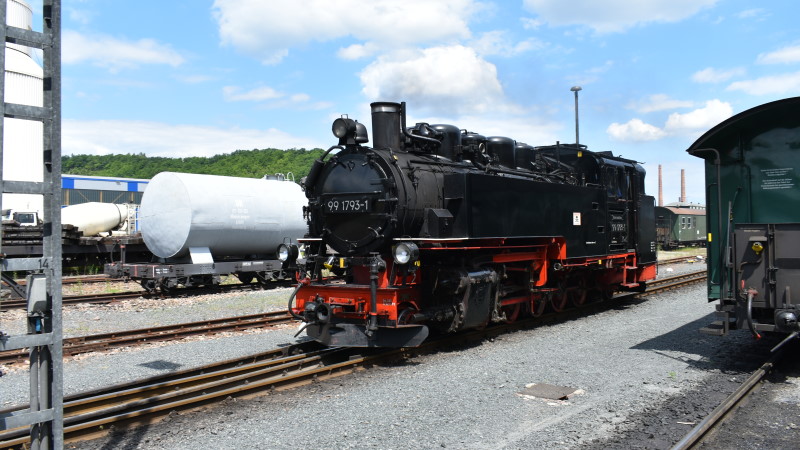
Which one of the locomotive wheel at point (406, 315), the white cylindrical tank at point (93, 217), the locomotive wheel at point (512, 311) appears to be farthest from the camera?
the white cylindrical tank at point (93, 217)

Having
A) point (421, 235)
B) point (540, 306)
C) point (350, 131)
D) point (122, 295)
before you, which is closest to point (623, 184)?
point (540, 306)

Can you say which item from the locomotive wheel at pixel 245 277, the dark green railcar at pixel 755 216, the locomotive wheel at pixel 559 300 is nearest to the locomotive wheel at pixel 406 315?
the dark green railcar at pixel 755 216

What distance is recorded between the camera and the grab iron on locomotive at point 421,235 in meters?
8.10

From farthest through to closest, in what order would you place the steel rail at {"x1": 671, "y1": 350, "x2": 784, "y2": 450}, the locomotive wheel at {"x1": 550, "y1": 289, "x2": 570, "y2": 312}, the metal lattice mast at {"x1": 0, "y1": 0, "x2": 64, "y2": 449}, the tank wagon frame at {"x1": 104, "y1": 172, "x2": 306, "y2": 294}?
the tank wagon frame at {"x1": 104, "y1": 172, "x2": 306, "y2": 294} < the locomotive wheel at {"x1": 550, "y1": 289, "x2": 570, "y2": 312} < the steel rail at {"x1": 671, "y1": 350, "x2": 784, "y2": 450} < the metal lattice mast at {"x1": 0, "y1": 0, "x2": 64, "y2": 449}

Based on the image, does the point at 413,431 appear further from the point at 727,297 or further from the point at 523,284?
the point at 523,284

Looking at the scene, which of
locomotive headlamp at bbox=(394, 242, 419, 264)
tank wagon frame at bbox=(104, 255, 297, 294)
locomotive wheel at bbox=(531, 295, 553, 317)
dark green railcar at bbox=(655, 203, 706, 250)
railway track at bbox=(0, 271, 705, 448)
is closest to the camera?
railway track at bbox=(0, 271, 705, 448)

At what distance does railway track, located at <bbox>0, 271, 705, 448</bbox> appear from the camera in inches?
210

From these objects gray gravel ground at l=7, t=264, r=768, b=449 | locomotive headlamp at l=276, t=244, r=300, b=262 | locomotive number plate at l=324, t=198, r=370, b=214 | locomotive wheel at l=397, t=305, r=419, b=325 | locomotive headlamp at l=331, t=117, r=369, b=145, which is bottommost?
gray gravel ground at l=7, t=264, r=768, b=449

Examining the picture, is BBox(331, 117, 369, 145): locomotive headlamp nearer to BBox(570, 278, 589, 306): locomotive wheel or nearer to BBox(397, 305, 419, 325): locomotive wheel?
BBox(397, 305, 419, 325): locomotive wheel

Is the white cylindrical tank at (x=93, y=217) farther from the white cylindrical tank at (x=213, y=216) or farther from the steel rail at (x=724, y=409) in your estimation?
the steel rail at (x=724, y=409)

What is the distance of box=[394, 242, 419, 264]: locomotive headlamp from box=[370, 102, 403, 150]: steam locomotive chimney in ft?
6.05

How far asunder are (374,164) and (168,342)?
458 cm

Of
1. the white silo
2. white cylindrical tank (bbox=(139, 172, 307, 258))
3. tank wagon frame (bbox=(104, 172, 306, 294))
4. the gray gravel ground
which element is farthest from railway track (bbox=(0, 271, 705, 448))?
the white silo

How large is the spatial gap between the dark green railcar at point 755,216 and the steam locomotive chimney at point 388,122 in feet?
13.7
